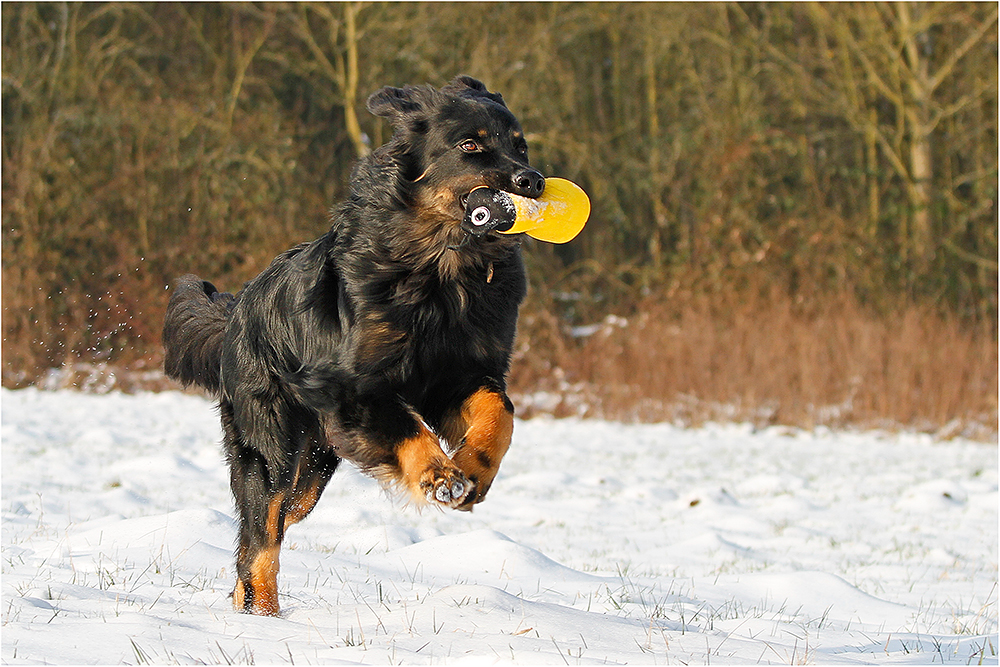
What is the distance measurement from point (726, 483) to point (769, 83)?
12.3m

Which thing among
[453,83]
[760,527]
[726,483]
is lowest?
[726,483]

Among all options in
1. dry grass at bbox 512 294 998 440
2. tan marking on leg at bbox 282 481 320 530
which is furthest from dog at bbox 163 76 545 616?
dry grass at bbox 512 294 998 440

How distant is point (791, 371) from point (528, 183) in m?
12.3

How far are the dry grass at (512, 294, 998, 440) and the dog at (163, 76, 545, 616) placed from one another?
1153 centimetres

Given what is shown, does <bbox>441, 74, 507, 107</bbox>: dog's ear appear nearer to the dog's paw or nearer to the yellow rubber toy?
the yellow rubber toy

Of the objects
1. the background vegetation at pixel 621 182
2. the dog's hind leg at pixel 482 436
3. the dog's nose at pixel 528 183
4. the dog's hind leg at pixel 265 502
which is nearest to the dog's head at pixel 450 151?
the dog's nose at pixel 528 183

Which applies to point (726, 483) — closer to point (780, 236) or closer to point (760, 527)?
point (760, 527)

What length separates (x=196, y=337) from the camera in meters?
5.14

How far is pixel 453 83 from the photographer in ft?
15.6

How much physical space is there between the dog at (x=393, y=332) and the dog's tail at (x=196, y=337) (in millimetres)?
457

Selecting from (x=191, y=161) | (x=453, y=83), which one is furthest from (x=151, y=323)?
(x=453, y=83)

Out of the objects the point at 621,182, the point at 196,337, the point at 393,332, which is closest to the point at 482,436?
the point at 393,332

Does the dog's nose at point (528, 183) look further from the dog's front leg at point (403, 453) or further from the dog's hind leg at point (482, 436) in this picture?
the dog's front leg at point (403, 453)

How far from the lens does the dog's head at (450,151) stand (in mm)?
4215
